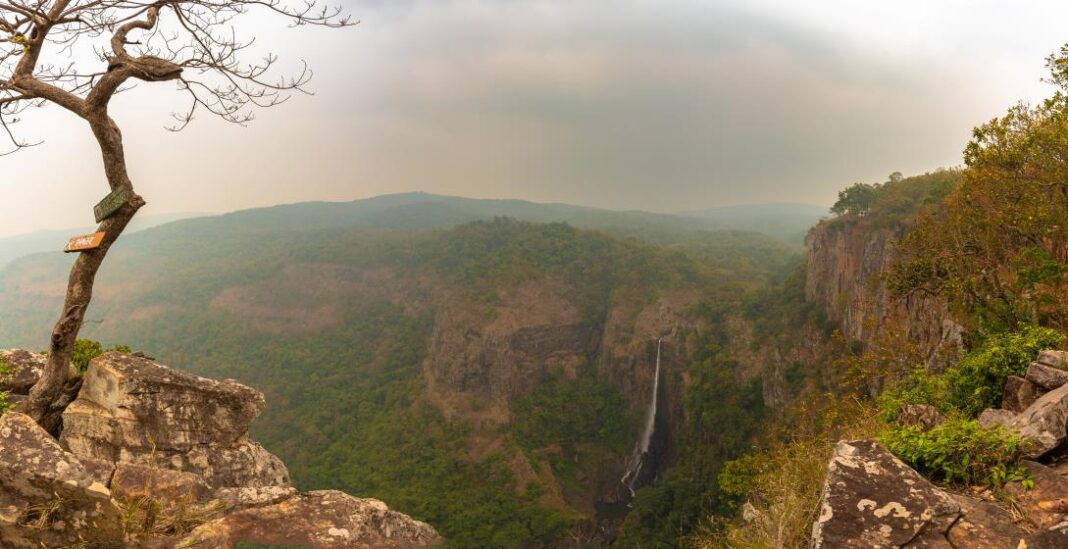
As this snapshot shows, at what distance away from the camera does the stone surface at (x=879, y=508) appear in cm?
394

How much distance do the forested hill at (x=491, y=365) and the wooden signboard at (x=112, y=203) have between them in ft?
162

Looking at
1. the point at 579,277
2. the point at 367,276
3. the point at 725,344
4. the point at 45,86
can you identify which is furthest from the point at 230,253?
the point at 45,86

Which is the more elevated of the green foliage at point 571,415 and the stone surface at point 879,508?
the stone surface at point 879,508

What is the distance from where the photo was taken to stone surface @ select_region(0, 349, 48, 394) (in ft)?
26.2

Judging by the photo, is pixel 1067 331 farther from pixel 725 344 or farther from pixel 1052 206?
pixel 725 344

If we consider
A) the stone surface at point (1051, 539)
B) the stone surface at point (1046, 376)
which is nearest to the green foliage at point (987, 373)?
the stone surface at point (1046, 376)

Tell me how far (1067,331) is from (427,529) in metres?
12.3

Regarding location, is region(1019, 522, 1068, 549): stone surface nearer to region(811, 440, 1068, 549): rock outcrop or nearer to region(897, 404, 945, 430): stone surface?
region(811, 440, 1068, 549): rock outcrop

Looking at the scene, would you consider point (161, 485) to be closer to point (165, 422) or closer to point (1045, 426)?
point (165, 422)

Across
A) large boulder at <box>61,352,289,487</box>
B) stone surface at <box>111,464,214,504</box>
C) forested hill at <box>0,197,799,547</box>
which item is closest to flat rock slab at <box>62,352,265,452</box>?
large boulder at <box>61,352,289,487</box>

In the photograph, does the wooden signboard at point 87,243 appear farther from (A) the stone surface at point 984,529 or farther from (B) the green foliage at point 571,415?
(B) the green foliage at point 571,415

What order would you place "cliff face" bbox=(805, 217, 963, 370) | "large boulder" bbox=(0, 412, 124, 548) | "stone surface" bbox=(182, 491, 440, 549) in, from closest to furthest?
"large boulder" bbox=(0, 412, 124, 548) < "stone surface" bbox=(182, 491, 440, 549) < "cliff face" bbox=(805, 217, 963, 370)

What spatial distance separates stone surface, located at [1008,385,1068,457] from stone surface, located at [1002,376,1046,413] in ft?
5.09

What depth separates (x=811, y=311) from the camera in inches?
2110
